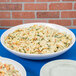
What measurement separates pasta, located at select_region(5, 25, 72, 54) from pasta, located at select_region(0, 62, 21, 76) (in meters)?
0.16

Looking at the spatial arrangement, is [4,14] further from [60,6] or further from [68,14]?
[68,14]

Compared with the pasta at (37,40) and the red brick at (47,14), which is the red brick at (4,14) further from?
the pasta at (37,40)

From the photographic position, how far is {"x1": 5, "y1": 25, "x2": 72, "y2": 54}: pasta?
48.8 inches

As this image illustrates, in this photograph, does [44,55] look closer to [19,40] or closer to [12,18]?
[19,40]

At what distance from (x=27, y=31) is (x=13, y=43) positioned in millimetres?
208

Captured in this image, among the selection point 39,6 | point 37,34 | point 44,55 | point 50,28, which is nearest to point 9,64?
point 44,55

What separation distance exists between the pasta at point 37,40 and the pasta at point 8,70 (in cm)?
16

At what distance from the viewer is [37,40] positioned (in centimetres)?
134

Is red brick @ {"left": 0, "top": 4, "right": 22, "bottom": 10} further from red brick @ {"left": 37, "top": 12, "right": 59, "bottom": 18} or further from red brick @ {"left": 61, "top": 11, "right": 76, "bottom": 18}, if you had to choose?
red brick @ {"left": 61, "top": 11, "right": 76, "bottom": 18}

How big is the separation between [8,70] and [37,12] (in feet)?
4.95

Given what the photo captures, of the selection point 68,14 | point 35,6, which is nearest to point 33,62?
point 35,6

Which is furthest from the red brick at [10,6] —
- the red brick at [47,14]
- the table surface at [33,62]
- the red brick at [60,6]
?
the table surface at [33,62]

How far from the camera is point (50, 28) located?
1.56m

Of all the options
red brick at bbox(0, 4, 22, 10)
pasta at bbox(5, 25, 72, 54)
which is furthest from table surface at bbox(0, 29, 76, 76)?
red brick at bbox(0, 4, 22, 10)
